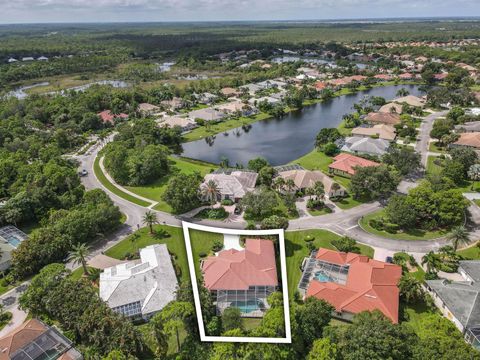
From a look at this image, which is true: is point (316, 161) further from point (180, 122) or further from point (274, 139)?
point (180, 122)

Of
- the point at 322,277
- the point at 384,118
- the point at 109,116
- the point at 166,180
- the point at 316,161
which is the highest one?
the point at 109,116

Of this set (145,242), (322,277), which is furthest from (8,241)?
(322,277)

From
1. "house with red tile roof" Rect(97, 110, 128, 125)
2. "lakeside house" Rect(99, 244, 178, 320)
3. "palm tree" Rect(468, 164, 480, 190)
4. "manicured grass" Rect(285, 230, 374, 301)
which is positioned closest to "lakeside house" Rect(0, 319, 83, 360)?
"lakeside house" Rect(99, 244, 178, 320)

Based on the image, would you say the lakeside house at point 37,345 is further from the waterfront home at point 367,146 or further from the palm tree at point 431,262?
the waterfront home at point 367,146

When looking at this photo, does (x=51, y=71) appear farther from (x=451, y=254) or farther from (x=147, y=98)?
(x=451, y=254)

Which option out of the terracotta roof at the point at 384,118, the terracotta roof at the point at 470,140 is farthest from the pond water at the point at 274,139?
the terracotta roof at the point at 470,140

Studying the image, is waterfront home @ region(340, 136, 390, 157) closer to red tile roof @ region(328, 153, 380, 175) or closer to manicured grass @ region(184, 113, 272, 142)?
red tile roof @ region(328, 153, 380, 175)

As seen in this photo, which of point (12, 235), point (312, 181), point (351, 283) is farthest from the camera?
point (312, 181)
